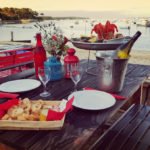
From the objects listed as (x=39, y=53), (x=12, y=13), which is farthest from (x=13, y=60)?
(x=12, y=13)

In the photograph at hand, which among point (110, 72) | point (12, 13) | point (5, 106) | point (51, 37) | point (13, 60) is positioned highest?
point (12, 13)

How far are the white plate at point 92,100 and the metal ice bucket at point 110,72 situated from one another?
121 mm

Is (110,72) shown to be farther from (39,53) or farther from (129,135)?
(39,53)

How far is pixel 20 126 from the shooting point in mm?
805

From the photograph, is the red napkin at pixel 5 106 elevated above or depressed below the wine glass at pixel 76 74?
below

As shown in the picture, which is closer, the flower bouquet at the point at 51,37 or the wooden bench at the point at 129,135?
the wooden bench at the point at 129,135

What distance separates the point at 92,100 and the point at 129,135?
48 centimetres

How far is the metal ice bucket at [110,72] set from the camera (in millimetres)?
1221

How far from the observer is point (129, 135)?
1364 mm

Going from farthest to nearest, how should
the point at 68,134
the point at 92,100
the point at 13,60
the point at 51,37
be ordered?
the point at 13,60
the point at 51,37
the point at 92,100
the point at 68,134

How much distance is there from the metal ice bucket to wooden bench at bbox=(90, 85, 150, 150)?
1.16 feet

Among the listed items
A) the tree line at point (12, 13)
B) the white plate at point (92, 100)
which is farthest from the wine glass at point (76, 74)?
the tree line at point (12, 13)

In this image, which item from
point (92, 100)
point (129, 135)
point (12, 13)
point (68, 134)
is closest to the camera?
point (68, 134)

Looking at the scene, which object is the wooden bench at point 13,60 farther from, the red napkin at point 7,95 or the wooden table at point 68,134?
the wooden table at point 68,134
